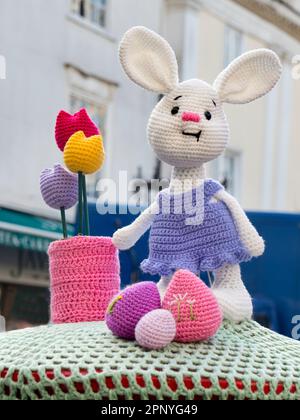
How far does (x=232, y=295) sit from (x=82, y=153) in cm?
26

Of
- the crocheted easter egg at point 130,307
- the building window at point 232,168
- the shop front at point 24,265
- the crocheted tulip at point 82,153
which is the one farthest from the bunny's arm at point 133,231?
the building window at point 232,168

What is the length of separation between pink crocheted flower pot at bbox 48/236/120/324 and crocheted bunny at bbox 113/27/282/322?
0.13 feet

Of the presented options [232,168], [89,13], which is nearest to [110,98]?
[89,13]

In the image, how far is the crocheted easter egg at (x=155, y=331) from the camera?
1.06m

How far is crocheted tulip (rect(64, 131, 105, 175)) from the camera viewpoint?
127 centimetres

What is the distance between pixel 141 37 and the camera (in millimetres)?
1337

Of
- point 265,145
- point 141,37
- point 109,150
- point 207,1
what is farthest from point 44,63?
point 141,37

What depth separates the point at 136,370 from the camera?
3.34 feet

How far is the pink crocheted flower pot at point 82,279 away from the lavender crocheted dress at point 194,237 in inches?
2.3

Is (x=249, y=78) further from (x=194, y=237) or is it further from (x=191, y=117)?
(x=194, y=237)
